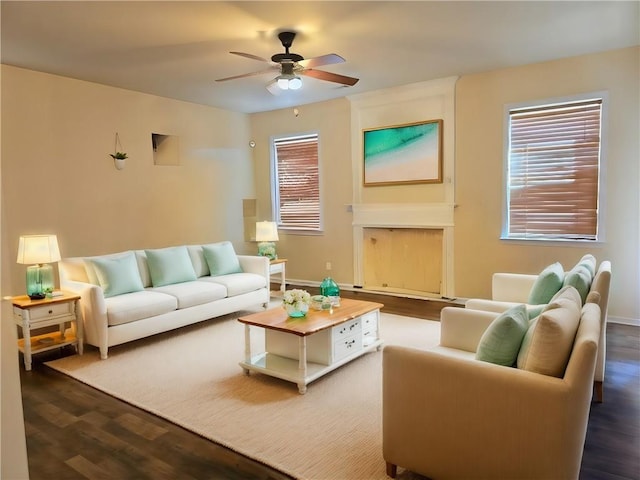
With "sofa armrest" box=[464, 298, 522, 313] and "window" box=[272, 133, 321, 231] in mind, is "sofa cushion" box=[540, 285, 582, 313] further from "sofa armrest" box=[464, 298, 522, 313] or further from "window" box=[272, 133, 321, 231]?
"window" box=[272, 133, 321, 231]

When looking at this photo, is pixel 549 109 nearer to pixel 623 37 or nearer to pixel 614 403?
pixel 623 37

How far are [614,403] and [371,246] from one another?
379 cm

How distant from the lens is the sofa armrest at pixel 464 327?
2.75 metres

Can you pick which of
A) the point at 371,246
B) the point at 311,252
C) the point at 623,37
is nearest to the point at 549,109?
the point at 623,37

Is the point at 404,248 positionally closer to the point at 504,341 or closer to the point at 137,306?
the point at 137,306

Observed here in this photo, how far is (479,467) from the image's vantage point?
180 centimetres

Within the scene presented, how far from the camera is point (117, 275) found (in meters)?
4.20

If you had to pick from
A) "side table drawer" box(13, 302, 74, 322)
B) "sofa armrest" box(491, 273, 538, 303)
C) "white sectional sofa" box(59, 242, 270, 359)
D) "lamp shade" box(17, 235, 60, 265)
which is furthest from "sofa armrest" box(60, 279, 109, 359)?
"sofa armrest" box(491, 273, 538, 303)

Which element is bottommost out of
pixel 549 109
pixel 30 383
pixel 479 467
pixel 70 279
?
pixel 30 383

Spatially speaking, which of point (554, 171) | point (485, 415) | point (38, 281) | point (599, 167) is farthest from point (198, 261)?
point (599, 167)

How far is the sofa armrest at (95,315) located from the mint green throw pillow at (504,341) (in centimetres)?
310

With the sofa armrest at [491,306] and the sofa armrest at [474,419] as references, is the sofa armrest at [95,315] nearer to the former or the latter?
the sofa armrest at [474,419]

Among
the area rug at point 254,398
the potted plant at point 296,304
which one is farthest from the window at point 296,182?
the potted plant at point 296,304

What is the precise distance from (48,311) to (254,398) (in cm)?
203
